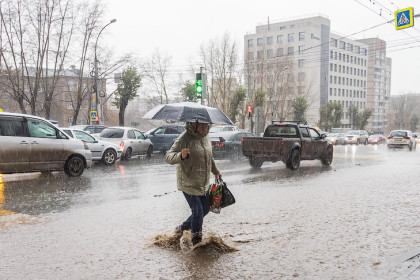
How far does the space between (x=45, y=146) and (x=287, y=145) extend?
806 cm

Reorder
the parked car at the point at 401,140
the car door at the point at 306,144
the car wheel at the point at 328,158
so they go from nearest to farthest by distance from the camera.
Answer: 1. the car door at the point at 306,144
2. the car wheel at the point at 328,158
3. the parked car at the point at 401,140

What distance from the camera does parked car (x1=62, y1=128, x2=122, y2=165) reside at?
619 inches

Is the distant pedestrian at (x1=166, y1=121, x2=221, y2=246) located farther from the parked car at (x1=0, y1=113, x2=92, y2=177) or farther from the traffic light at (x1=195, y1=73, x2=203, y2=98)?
the traffic light at (x1=195, y1=73, x2=203, y2=98)

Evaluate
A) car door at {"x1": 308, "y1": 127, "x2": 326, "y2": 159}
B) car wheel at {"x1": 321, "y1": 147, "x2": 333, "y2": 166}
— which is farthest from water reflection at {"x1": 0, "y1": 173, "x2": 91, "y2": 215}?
car wheel at {"x1": 321, "y1": 147, "x2": 333, "y2": 166}

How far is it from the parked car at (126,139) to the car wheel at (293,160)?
7.33m

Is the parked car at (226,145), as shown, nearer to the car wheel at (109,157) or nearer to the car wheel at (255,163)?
the car wheel at (255,163)

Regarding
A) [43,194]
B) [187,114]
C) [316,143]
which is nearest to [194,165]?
[187,114]

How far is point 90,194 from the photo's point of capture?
9.28 meters

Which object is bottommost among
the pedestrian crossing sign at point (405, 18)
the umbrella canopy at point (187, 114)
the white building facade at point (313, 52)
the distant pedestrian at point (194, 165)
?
the distant pedestrian at point (194, 165)

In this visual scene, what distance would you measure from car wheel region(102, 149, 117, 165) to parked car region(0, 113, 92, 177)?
3.98 metres

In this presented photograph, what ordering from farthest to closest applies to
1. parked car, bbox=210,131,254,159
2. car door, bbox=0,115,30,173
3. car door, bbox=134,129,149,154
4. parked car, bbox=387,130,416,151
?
1. parked car, bbox=387,130,416,151
2. car door, bbox=134,129,149,154
3. parked car, bbox=210,131,254,159
4. car door, bbox=0,115,30,173

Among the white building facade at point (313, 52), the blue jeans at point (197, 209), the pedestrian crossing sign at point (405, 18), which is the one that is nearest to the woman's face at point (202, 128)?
the blue jeans at point (197, 209)

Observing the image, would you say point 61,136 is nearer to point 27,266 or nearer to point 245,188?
point 245,188

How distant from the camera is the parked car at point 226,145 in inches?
748
